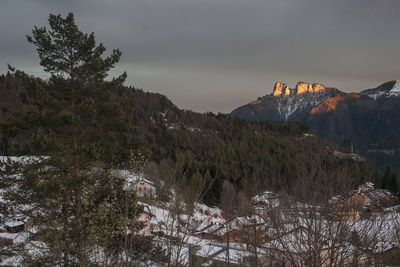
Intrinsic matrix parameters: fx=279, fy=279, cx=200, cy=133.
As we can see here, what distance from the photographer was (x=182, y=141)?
359 feet

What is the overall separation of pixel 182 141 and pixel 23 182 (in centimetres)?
9827

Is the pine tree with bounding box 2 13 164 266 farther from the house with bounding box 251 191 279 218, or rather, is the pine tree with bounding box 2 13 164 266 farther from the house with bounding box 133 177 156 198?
the house with bounding box 251 191 279 218

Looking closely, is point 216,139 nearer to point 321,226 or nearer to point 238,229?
point 238,229

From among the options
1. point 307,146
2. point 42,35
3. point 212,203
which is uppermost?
point 42,35

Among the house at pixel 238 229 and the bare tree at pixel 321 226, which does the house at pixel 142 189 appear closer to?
the house at pixel 238 229

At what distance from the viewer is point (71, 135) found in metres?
12.7

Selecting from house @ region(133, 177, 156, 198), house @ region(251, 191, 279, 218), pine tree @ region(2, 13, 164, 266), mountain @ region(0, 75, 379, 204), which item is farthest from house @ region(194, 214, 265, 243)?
mountain @ region(0, 75, 379, 204)

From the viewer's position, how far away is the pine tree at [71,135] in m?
10.8

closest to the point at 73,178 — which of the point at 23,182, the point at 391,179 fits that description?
the point at 23,182

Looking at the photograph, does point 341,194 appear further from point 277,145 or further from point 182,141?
point 277,145

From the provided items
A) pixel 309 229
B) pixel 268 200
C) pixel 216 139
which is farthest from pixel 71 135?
pixel 216 139

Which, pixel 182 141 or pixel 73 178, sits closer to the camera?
pixel 73 178

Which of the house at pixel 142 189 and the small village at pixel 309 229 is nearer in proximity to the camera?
the house at pixel 142 189

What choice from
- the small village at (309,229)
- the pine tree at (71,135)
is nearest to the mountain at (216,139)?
the pine tree at (71,135)
